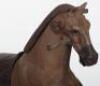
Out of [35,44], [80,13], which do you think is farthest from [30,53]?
[80,13]

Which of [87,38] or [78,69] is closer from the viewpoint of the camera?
[87,38]

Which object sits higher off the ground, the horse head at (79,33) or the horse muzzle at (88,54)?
the horse head at (79,33)

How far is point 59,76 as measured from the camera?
2.12ft

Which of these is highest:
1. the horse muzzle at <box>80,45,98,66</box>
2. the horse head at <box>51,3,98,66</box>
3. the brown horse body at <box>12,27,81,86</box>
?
the horse head at <box>51,3,98,66</box>

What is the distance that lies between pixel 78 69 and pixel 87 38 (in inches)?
22.4

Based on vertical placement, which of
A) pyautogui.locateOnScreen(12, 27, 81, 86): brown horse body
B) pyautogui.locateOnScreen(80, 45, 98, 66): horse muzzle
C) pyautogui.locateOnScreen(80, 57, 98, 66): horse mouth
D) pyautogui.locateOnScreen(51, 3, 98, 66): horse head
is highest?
pyautogui.locateOnScreen(51, 3, 98, 66): horse head

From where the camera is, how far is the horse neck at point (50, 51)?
0.63 metres

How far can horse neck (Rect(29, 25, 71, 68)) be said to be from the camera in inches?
24.9

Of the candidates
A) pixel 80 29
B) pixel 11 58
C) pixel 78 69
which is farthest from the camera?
pixel 78 69

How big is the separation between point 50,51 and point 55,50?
11mm

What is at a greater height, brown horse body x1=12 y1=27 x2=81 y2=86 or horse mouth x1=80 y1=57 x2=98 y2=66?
horse mouth x1=80 y1=57 x2=98 y2=66

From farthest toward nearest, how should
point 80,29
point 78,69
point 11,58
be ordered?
point 78,69 < point 11,58 < point 80,29

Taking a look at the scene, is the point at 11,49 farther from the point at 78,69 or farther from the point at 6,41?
the point at 78,69

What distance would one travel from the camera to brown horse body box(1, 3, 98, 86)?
60 centimetres
